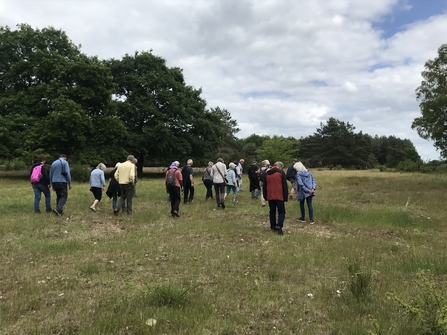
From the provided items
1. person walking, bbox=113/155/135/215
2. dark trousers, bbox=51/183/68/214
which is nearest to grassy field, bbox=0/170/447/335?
dark trousers, bbox=51/183/68/214

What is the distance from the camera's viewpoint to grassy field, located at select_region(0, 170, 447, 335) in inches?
160

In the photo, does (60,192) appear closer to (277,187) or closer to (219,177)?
(219,177)

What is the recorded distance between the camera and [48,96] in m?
30.8

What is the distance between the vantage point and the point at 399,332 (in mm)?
3766

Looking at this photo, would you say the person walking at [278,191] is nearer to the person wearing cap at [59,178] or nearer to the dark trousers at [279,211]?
the dark trousers at [279,211]

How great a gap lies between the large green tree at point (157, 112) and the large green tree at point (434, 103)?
22.5m

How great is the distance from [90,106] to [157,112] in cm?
723

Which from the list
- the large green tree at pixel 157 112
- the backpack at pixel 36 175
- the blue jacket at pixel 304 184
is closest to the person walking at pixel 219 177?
the blue jacket at pixel 304 184

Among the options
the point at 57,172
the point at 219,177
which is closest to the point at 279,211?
the point at 219,177

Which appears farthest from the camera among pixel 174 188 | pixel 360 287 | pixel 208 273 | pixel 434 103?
pixel 434 103

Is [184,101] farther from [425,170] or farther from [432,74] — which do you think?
[425,170]

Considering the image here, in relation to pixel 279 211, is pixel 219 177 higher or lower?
higher

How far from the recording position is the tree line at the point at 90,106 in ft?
96.8

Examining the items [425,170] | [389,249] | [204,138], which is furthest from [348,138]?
[389,249]
